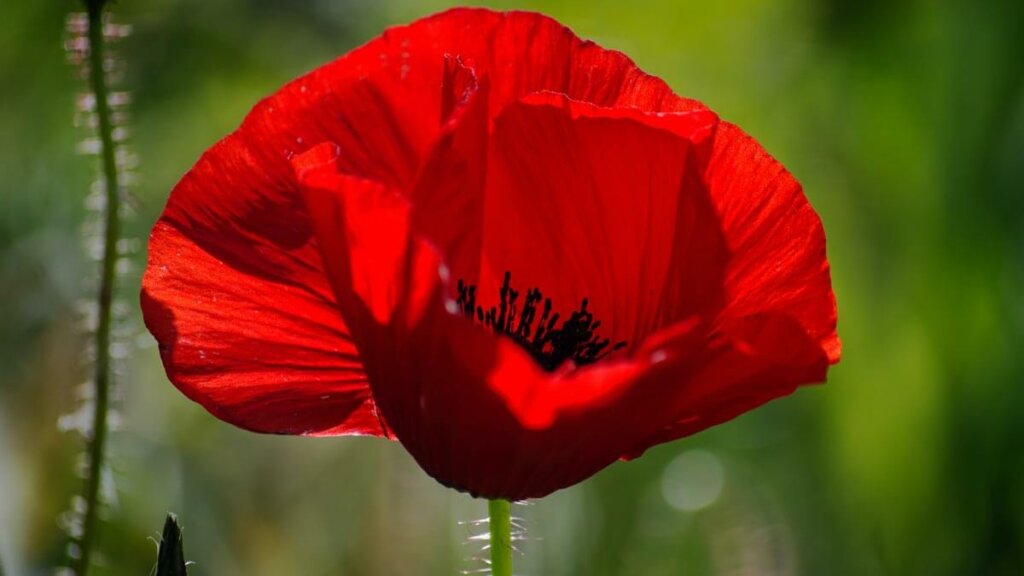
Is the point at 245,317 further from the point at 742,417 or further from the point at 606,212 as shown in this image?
the point at 742,417

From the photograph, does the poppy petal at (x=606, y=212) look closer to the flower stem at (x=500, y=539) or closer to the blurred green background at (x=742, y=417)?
the flower stem at (x=500, y=539)

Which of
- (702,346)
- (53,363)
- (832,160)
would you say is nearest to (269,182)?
(702,346)

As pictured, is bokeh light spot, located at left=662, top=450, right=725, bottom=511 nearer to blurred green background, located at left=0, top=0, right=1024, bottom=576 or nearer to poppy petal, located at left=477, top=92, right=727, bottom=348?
blurred green background, located at left=0, top=0, right=1024, bottom=576

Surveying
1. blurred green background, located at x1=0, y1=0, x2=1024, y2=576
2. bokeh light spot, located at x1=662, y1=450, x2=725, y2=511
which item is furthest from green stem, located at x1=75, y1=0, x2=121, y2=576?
bokeh light spot, located at x1=662, y1=450, x2=725, y2=511

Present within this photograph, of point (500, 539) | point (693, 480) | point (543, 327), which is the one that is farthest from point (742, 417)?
point (500, 539)

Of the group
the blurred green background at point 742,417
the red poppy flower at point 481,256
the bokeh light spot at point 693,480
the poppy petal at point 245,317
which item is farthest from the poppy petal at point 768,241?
the bokeh light spot at point 693,480

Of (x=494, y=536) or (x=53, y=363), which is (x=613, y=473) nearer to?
(x=53, y=363)

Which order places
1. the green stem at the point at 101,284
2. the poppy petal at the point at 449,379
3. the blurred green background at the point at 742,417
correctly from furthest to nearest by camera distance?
the blurred green background at the point at 742,417, the green stem at the point at 101,284, the poppy petal at the point at 449,379
